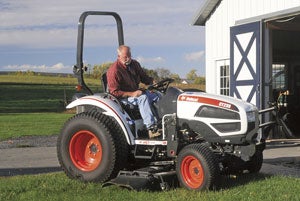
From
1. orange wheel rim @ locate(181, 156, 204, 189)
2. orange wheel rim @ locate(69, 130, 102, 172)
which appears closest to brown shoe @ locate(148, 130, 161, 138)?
orange wheel rim @ locate(181, 156, 204, 189)

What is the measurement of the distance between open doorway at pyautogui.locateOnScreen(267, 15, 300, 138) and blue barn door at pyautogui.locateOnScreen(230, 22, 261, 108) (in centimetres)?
234

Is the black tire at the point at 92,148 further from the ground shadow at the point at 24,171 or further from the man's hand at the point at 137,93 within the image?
the ground shadow at the point at 24,171

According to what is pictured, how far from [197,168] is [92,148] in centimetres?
171

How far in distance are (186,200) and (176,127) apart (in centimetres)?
118

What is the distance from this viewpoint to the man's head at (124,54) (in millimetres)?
8000

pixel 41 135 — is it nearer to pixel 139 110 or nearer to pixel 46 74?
pixel 139 110

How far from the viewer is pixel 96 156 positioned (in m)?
7.90

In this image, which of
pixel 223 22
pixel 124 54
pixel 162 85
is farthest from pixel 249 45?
pixel 124 54

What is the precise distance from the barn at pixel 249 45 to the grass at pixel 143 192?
20.9 ft

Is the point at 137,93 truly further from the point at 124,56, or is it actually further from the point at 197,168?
the point at 197,168

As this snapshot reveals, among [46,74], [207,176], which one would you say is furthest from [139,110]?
[46,74]

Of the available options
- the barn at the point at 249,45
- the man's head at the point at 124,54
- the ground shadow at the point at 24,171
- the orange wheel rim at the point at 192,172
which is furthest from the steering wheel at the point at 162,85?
the barn at the point at 249,45

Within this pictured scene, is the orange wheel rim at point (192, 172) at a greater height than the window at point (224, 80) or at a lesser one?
lesser

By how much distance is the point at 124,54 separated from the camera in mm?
8000
